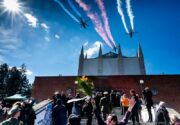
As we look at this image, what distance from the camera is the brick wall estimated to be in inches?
904

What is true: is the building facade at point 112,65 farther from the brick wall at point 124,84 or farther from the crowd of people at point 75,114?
the crowd of people at point 75,114

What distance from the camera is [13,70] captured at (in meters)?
57.7

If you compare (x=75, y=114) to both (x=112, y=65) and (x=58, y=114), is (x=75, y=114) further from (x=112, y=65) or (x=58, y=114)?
(x=112, y=65)

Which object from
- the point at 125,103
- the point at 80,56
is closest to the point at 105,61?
the point at 80,56

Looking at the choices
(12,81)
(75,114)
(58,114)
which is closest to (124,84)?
(58,114)

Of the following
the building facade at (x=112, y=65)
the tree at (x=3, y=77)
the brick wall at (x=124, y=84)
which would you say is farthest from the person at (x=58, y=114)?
the tree at (x=3, y=77)

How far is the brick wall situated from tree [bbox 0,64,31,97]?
31.3 meters

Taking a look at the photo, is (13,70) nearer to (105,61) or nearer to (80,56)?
(80,56)

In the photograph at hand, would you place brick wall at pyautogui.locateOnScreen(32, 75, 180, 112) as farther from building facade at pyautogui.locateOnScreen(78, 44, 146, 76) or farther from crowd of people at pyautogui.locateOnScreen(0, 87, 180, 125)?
building facade at pyautogui.locateOnScreen(78, 44, 146, 76)

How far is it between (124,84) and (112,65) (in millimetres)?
32399

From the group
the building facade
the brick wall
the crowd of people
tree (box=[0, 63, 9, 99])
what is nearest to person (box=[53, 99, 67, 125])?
the crowd of people

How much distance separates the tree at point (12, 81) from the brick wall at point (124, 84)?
3135cm

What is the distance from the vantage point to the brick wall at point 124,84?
2296 cm

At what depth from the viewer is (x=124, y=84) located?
80.9 feet
